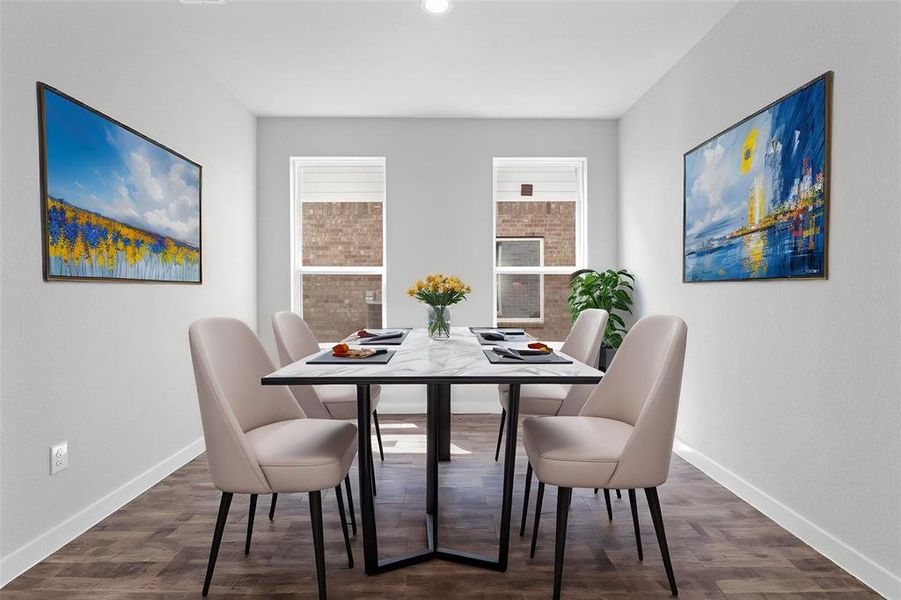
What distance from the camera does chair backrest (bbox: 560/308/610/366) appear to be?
276 centimetres

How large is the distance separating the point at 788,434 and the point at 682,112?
2.18m

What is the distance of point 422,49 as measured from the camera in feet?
11.0

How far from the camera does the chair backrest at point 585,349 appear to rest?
2760mm

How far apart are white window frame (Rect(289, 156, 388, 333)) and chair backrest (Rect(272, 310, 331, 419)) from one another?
1.73m

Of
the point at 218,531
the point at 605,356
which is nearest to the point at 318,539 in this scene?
the point at 218,531

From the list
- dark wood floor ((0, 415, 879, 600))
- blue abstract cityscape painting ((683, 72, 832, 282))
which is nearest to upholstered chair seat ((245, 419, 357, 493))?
dark wood floor ((0, 415, 879, 600))

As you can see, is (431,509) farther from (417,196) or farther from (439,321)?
(417,196)

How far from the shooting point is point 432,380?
163cm

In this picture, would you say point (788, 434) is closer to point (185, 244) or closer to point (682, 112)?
point (682, 112)

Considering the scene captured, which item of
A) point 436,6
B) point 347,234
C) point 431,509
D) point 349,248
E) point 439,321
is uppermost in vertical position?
point 436,6

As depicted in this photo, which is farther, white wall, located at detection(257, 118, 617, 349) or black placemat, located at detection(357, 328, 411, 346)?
white wall, located at detection(257, 118, 617, 349)

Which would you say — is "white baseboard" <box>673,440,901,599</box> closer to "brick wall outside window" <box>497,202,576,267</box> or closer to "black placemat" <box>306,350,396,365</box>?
"black placemat" <box>306,350,396,365</box>

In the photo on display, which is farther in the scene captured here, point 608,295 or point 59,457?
point 608,295

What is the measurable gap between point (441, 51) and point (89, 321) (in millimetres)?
2543
